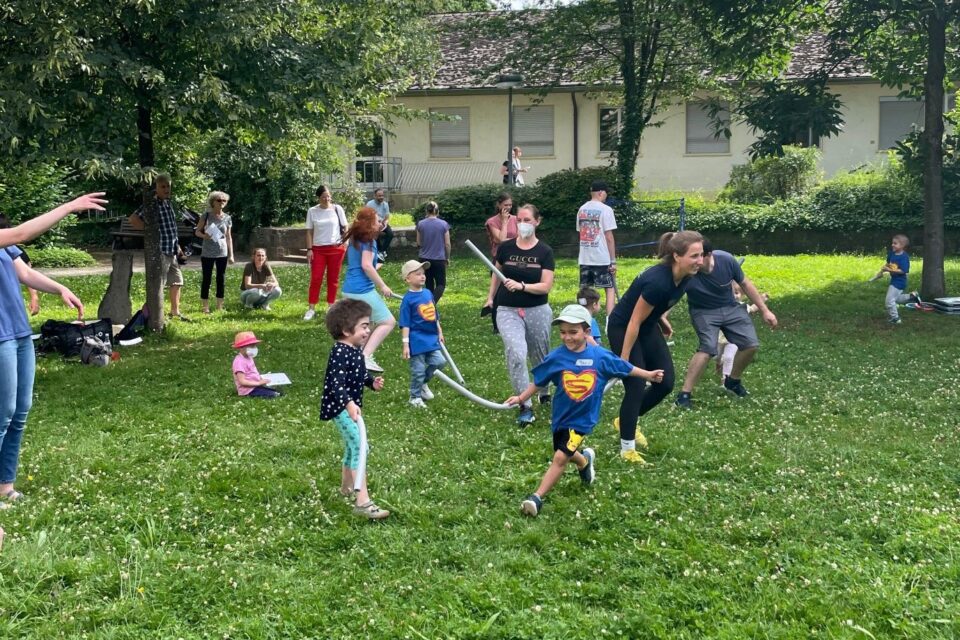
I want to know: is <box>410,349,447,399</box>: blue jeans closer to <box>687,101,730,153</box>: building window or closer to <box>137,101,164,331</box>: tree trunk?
<box>137,101,164,331</box>: tree trunk

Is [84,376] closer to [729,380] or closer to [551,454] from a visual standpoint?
[551,454]

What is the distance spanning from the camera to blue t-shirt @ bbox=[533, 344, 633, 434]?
6.27m

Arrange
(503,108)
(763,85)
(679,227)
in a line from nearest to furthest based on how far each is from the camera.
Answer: (763,85), (679,227), (503,108)

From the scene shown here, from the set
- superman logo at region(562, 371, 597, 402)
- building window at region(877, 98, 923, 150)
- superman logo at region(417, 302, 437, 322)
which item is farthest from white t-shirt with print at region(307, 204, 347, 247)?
building window at region(877, 98, 923, 150)

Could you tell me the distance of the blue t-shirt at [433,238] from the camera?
14258mm

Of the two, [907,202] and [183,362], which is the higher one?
[907,202]

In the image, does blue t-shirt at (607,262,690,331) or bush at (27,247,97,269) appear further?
bush at (27,247,97,269)

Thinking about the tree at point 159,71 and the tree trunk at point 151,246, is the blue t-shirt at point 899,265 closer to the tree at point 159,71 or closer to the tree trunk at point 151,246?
the tree at point 159,71

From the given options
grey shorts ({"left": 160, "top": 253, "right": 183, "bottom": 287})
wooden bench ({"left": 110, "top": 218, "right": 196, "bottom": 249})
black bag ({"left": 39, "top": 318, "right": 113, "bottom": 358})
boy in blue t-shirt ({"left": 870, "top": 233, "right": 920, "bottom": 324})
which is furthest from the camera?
wooden bench ({"left": 110, "top": 218, "right": 196, "bottom": 249})

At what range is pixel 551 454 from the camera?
749 cm

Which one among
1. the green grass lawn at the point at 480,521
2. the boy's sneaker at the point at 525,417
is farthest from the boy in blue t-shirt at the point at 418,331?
the boy's sneaker at the point at 525,417

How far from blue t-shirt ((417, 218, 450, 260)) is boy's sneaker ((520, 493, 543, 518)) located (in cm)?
846

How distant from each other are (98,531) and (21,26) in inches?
261

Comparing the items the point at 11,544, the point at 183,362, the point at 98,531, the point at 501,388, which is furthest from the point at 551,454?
Answer: the point at 183,362
